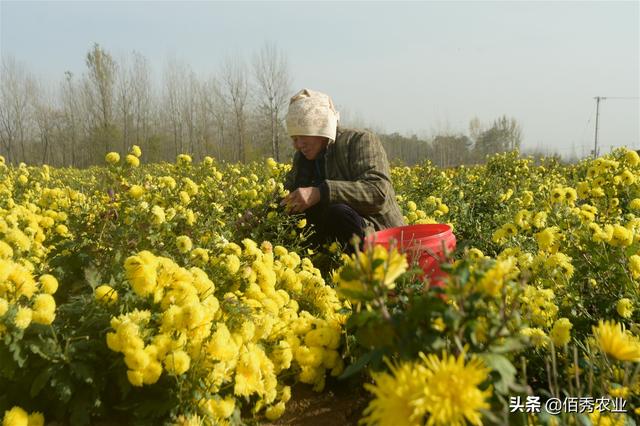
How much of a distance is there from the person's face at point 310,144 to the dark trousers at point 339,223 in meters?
0.41

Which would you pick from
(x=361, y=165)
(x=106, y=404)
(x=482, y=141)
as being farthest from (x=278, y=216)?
(x=482, y=141)

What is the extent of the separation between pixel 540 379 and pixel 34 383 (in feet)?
5.15

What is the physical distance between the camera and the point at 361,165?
3.61 meters

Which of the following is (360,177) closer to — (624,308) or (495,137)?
(624,308)

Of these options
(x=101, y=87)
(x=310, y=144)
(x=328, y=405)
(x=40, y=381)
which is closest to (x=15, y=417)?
(x=40, y=381)

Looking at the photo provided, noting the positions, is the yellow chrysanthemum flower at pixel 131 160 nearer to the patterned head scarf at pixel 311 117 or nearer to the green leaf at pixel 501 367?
the patterned head scarf at pixel 311 117

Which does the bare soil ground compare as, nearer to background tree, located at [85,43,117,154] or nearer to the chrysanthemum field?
the chrysanthemum field

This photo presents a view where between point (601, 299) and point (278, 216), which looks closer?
point (601, 299)

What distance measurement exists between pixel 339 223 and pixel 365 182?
34 centimetres

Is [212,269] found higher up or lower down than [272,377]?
higher up

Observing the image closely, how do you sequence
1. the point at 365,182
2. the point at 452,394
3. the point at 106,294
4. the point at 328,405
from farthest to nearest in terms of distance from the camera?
1. the point at 365,182
2. the point at 328,405
3. the point at 106,294
4. the point at 452,394

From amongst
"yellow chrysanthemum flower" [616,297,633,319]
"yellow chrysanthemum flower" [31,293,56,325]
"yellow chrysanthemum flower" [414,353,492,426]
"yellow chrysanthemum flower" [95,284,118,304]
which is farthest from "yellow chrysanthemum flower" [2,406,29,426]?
"yellow chrysanthemum flower" [616,297,633,319]

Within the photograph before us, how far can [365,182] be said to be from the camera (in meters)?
3.51

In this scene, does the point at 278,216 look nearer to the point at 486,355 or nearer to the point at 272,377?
the point at 272,377
